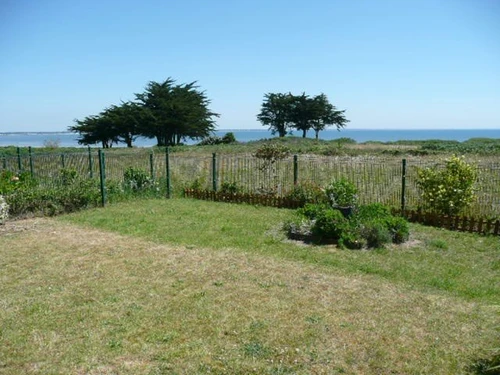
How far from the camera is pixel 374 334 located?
4.33 m

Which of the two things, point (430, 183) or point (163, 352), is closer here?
point (163, 352)

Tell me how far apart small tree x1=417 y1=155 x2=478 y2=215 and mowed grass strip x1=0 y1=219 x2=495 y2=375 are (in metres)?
4.67

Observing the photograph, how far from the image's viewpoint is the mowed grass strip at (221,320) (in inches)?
151

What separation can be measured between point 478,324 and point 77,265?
5786 mm

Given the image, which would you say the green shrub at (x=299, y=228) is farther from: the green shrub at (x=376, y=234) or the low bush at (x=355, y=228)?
the green shrub at (x=376, y=234)

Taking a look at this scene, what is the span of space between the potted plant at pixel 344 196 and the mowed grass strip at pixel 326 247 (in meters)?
1.37

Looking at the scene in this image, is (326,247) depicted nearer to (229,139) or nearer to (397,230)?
(397,230)

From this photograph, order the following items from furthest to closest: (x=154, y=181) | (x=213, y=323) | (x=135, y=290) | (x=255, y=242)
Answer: (x=154, y=181)
(x=255, y=242)
(x=135, y=290)
(x=213, y=323)

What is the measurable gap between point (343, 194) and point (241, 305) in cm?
558

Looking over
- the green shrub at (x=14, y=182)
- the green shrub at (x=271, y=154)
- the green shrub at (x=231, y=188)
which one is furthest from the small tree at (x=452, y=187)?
the green shrub at (x=14, y=182)

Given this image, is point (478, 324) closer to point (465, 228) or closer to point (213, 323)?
point (213, 323)

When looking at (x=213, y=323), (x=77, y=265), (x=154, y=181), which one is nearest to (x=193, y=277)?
(x=213, y=323)

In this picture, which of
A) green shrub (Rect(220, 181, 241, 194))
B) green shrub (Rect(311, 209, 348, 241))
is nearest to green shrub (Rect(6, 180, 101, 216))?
green shrub (Rect(220, 181, 241, 194))

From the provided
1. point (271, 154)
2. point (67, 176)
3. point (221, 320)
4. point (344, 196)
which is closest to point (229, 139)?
point (271, 154)
